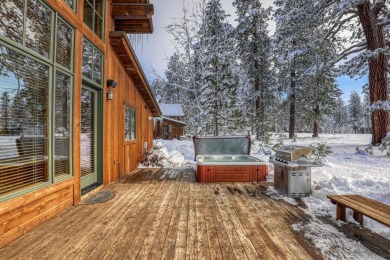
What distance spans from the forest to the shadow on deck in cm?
745

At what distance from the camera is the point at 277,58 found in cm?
1095

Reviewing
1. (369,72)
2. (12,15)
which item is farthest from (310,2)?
(12,15)

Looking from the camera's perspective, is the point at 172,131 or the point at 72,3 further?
the point at 172,131

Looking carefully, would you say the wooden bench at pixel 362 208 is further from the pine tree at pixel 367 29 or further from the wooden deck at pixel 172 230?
the pine tree at pixel 367 29

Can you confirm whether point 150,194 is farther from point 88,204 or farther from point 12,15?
point 12,15

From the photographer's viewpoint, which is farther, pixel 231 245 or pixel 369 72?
pixel 369 72

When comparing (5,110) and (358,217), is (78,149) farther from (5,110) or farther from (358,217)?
(358,217)

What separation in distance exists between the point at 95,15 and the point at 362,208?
621cm

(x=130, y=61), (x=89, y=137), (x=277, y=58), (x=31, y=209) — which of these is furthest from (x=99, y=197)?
(x=277, y=58)

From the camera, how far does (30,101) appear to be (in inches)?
116

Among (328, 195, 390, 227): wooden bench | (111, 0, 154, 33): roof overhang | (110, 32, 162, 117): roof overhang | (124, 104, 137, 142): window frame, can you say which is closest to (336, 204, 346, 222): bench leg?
(328, 195, 390, 227): wooden bench

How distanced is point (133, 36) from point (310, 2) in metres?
7.37

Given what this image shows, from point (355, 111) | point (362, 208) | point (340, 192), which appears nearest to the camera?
point (362, 208)

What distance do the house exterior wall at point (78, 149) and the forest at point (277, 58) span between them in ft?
20.4
